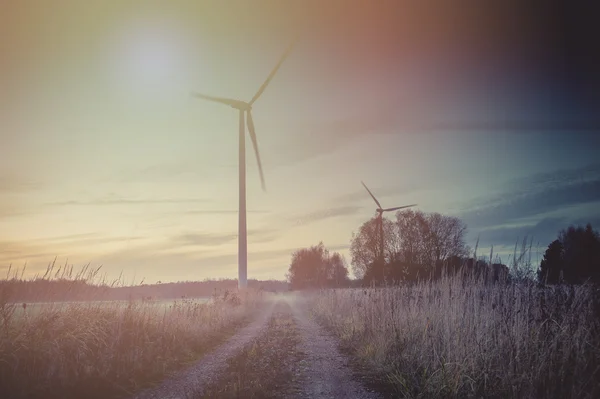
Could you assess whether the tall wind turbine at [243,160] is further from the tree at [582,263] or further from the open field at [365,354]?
the tree at [582,263]

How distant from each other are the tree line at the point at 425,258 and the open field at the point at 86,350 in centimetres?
835

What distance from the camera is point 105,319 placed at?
12148 mm

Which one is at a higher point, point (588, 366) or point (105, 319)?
point (105, 319)

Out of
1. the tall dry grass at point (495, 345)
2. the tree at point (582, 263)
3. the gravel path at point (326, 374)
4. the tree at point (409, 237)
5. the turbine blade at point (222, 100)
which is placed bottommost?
the gravel path at point (326, 374)

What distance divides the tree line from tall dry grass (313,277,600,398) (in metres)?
0.76

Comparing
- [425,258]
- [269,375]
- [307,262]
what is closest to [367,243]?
[425,258]

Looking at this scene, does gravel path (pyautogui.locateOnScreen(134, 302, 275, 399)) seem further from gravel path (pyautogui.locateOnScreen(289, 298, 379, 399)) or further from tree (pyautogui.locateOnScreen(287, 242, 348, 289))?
tree (pyautogui.locateOnScreen(287, 242, 348, 289))

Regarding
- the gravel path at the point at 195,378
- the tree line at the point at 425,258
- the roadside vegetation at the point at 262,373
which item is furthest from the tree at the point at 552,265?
the gravel path at the point at 195,378

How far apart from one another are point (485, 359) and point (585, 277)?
3.73 metres

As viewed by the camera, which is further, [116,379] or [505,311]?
[116,379]

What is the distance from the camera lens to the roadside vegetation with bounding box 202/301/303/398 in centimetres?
842

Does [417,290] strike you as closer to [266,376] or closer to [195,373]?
[266,376]

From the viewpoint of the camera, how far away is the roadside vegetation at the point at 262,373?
8.42 meters

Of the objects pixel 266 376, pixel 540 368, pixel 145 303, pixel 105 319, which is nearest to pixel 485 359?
pixel 540 368
